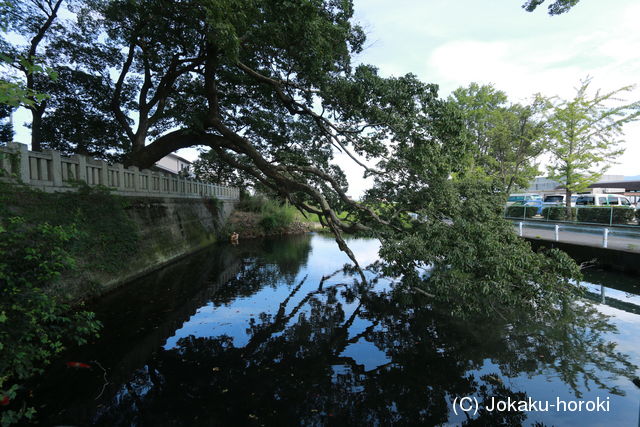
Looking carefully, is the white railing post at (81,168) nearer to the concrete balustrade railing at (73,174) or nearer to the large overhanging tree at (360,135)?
the concrete balustrade railing at (73,174)

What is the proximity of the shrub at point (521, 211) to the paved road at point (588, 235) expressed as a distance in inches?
266

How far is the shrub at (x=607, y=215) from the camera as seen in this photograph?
45.2 ft

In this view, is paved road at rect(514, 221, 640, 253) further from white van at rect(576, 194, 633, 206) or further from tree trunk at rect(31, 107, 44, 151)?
tree trunk at rect(31, 107, 44, 151)

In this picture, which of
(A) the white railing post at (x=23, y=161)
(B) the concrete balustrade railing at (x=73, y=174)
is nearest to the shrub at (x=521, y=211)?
(B) the concrete balustrade railing at (x=73, y=174)

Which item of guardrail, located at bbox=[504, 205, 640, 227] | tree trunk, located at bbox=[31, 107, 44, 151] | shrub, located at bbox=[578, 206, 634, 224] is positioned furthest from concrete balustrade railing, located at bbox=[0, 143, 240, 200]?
shrub, located at bbox=[578, 206, 634, 224]

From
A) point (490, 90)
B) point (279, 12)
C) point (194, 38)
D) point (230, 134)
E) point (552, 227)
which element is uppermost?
point (490, 90)

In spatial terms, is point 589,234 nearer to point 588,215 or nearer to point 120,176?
point 588,215

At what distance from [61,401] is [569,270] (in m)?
8.10

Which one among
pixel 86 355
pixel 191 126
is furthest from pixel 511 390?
pixel 191 126

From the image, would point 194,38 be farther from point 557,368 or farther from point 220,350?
point 557,368

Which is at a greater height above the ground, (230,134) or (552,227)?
(230,134)

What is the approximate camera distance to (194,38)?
9844 millimetres

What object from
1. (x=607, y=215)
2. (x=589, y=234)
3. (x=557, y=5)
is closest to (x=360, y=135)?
(x=557, y=5)

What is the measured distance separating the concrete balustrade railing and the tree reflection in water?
394cm
